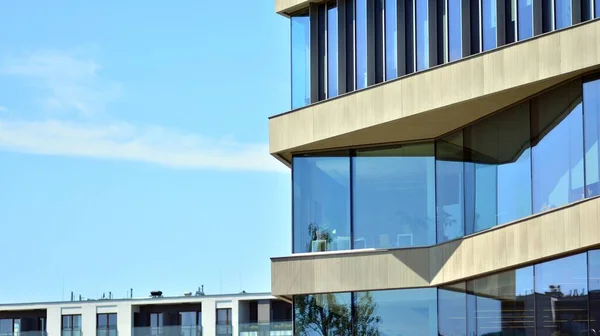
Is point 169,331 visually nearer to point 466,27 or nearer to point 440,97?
point 466,27

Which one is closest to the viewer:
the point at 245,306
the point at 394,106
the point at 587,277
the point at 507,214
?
the point at 587,277

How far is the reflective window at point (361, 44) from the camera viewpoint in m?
29.5

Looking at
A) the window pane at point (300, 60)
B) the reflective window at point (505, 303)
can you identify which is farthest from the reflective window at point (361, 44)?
the reflective window at point (505, 303)

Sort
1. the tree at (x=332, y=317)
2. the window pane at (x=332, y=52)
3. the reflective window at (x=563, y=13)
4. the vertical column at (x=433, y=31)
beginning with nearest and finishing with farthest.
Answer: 1. the reflective window at (x=563, y=13)
2. the vertical column at (x=433, y=31)
3. the tree at (x=332, y=317)
4. the window pane at (x=332, y=52)

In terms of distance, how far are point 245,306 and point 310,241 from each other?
59.3 meters

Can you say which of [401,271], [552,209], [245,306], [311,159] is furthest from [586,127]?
[245,306]

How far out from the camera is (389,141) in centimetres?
2959

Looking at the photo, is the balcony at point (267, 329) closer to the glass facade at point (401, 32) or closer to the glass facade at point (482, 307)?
→ the glass facade at point (482, 307)

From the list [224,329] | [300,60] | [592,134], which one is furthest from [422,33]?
[224,329]

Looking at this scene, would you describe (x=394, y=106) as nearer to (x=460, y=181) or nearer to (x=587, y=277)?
(x=460, y=181)

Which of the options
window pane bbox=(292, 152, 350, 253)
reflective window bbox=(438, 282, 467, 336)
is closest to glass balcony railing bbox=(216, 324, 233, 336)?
window pane bbox=(292, 152, 350, 253)

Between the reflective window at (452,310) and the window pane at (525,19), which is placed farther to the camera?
the reflective window at (452,310)

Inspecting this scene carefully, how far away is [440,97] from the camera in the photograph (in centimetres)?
2644

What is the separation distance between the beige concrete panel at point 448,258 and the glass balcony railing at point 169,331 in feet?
175
